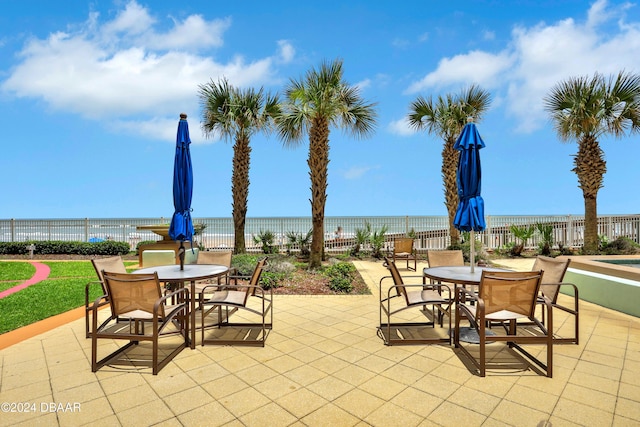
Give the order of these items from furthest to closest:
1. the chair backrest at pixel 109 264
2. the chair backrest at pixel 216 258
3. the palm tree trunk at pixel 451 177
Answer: the palm tree trunk at pixel 451 177 < the chair backrest at pixel 216 258 < the chair backrest at pixel 109 264

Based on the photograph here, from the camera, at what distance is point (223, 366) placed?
3408 mm

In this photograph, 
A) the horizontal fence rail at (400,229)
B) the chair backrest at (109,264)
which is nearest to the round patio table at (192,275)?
the chair backrest at (109,264)

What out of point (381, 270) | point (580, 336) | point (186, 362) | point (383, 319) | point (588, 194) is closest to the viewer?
point (186, 362)

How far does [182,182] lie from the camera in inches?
208

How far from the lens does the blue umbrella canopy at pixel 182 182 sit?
5.21 m

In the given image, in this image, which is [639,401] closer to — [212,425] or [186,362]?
[212,425]

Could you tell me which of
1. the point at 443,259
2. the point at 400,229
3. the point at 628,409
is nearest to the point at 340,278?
the point at 443,259

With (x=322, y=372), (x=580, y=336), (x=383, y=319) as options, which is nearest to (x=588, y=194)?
(x=580, y=336)

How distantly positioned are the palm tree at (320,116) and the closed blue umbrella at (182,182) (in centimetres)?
492

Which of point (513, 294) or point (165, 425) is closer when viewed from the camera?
point (165, 425)

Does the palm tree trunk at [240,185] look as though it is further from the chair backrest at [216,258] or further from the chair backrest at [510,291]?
the chair backrest at [510,291]

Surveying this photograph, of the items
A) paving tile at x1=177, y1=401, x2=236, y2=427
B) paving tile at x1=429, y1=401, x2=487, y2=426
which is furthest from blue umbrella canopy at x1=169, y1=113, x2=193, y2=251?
paving tile at x1=429, y1=401, x2=487, y2=426

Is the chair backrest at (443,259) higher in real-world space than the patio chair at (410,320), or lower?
higher

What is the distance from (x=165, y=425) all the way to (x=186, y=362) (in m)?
1.15
